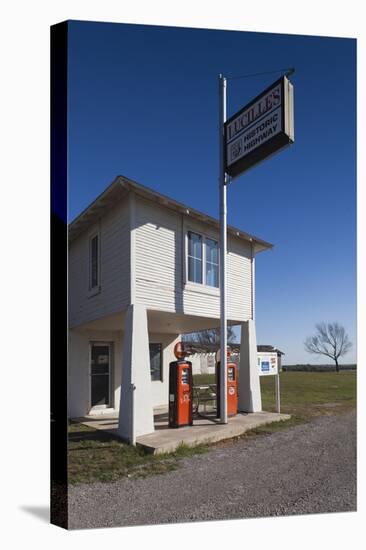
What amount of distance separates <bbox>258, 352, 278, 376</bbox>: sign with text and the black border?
705cm

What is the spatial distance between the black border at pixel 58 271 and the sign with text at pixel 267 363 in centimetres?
705

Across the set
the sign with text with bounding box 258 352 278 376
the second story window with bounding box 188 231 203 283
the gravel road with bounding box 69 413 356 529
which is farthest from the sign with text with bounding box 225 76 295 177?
the gravel road with bounding box 69 413 356 529

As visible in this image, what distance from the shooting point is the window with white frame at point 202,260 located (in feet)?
35.2

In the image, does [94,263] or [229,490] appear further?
[94,263]

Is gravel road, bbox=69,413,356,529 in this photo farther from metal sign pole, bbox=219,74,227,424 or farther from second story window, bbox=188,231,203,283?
second story window, bbox=188,231,203,283

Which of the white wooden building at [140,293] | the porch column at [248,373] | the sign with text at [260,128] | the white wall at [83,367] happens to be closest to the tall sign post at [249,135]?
the sign with text at [260,128]

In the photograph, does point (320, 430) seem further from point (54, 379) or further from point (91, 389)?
point (54, 379)

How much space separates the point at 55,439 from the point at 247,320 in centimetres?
760

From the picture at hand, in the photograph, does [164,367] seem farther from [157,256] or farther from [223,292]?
[157,256]

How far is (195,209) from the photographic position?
1038 cm

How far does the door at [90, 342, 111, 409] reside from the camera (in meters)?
12.7

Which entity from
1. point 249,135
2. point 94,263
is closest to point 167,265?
point 94,263

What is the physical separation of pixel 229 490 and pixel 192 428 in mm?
3118

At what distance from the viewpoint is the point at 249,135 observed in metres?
8.77
